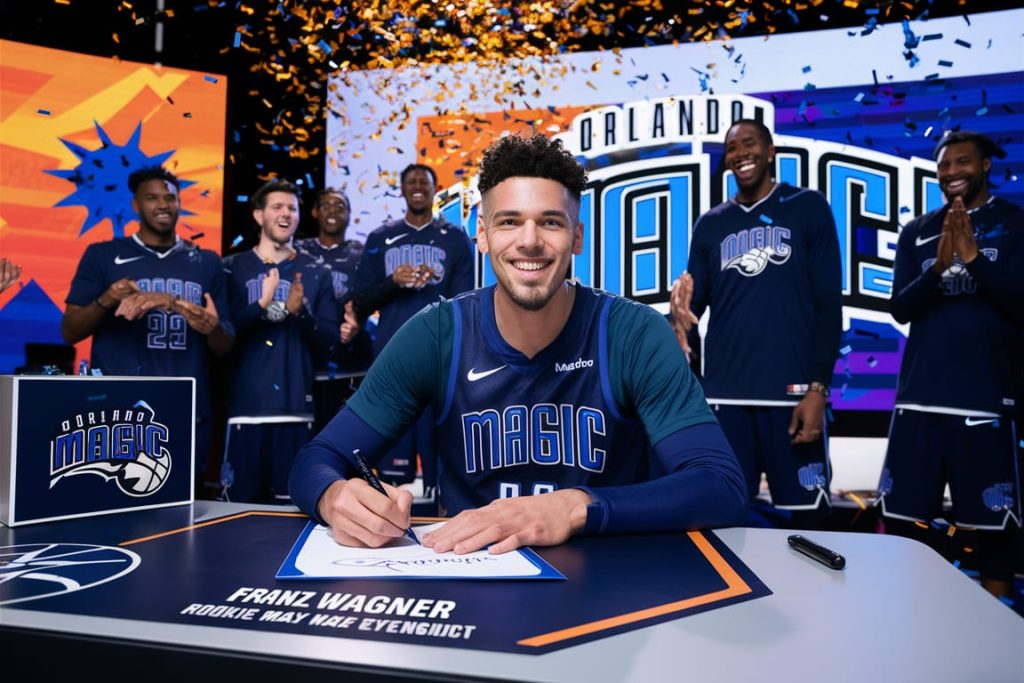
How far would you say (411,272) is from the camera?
12.5ft

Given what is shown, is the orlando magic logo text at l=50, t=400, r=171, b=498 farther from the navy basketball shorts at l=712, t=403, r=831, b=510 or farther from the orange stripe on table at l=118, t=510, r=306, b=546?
the navy basketball shorts at l=712, t=403, r=831, b=510

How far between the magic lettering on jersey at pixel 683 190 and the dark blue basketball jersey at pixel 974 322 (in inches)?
45.8

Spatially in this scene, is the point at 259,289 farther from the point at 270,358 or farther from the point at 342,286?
the point at 342,286

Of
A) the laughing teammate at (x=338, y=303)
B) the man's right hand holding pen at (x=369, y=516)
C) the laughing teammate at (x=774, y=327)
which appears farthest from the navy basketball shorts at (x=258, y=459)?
the man's right hand holding pen at (x=369, y=516)

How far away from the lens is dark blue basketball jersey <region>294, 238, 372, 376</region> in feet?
13.8

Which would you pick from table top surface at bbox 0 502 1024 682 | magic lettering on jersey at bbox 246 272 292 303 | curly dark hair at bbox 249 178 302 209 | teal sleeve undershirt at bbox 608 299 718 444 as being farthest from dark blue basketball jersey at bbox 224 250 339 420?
table top surface at bbox 0 502 1024 682

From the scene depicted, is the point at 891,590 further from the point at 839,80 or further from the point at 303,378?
the point at 839,80

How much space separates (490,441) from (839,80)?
376cm

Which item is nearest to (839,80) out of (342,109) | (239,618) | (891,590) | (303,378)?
(342,109)

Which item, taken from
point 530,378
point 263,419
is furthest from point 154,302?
point 530,378

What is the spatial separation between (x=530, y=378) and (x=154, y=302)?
86.9 inches

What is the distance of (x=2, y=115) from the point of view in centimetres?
429

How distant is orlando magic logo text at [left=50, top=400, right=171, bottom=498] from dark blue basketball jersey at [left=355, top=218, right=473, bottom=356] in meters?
2.62
